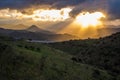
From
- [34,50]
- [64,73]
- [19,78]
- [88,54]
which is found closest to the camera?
[19,78]

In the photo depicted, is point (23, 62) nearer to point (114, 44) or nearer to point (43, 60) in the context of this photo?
point (43, 60)

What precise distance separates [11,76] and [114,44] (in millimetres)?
63317

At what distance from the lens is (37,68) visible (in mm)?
93438

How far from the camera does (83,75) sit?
96.9 meters

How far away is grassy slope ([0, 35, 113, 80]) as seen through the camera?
90.3 meters

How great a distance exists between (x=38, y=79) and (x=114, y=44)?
59.5 metres

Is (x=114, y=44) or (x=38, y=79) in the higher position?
(x=114, y=44)

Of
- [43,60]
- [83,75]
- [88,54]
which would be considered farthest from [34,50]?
[88,54]

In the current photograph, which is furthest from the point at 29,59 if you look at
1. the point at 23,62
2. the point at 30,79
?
the point at 30,79

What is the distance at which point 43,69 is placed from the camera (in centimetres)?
9356

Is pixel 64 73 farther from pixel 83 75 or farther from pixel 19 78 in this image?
pixel 19 78

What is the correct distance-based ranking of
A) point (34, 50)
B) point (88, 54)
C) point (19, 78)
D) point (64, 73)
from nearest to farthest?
point (19, 78) < point (64, 73) < point (34, 50) < point (88, 54)

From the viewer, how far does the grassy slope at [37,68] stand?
9031cm

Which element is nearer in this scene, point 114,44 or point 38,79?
point 38,79
